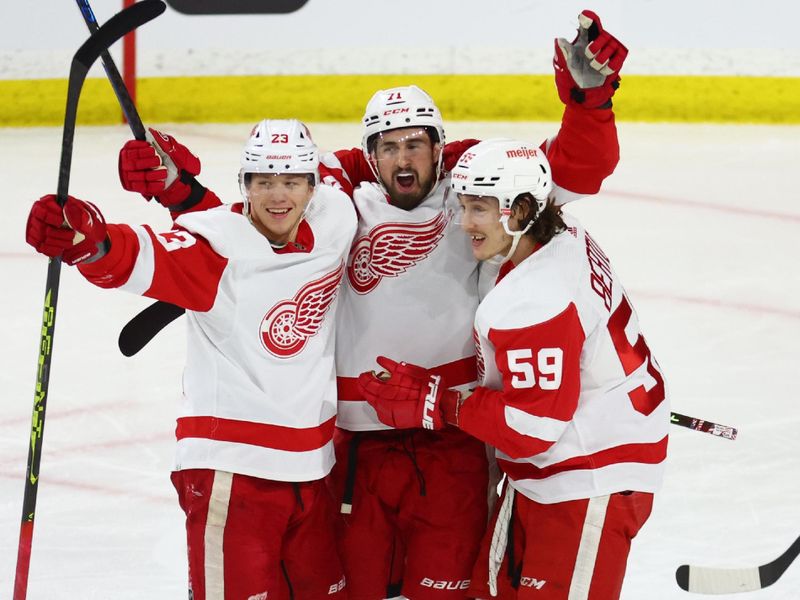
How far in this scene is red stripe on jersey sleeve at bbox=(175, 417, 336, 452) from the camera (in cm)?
243

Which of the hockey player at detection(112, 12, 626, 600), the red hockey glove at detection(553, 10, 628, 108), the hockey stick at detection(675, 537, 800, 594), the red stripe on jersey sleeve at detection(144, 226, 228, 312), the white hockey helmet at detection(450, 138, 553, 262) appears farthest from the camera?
the hockey stick at detection(675, 537, 800, 594)

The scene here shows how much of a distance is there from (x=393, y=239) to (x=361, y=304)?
15cm

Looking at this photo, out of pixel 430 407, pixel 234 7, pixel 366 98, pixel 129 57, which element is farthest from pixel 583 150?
pixel 129 57

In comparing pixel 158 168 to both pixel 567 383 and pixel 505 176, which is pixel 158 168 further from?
pixel 567 383

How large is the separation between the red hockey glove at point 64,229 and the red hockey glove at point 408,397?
603 millimetres

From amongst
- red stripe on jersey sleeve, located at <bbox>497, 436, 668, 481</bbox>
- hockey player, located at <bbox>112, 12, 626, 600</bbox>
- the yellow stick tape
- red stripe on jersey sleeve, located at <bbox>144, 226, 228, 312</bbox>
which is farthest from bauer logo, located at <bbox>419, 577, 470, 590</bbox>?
the yellow stick tape

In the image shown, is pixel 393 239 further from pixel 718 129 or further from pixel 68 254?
pixel 718 129

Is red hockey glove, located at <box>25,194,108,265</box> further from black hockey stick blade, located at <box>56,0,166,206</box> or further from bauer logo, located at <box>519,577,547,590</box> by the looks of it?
bauer logo, located at <box>519,577,547,590</box>

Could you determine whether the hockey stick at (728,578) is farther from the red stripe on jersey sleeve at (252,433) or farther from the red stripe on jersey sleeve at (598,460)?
the red stripe on jersey sleeve at (252,433)

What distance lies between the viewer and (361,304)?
8.52 feet

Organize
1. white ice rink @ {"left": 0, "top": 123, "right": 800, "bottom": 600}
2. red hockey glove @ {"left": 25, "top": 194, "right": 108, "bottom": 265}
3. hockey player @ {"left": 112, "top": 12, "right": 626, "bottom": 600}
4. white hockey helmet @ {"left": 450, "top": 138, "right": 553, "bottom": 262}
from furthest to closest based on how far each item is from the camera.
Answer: white ice rink @ {"left": 0, "top": 123, "right": 800, "bottom": 600} → hockey player @ {"left": 112, "top": 12, "right": 626, "bottom": 600} → white hockey helmet @ {"left": 450, "top": 138, "right": 553, "bottom": 262} → red hockey glove @ {"left": 25, "top": 194, "right": 108, "bottom": 265}

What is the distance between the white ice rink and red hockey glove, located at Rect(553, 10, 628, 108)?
1240mm

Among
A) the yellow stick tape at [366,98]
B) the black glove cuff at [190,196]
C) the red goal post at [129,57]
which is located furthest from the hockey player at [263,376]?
the red goal post at [129,57]

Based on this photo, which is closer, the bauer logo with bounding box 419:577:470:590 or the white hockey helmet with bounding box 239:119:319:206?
the white hockey helmet with bounding box 239:119:319:206
